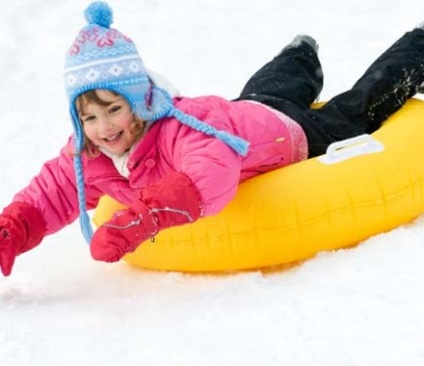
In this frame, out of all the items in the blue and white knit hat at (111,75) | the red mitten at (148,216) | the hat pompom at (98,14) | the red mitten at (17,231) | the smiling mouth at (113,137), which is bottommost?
the red mitten at (17,231)

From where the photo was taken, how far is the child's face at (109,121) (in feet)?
7.63

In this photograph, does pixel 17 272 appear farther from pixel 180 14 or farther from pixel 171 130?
pixel 180 14

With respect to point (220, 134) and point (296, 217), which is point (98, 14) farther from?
point (296, 217)

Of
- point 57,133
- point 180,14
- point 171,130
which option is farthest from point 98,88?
point 180,14

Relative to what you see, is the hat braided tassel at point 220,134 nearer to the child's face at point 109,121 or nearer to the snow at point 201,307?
the child's face at point 109,121

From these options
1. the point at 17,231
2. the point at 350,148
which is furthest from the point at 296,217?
the point at 17,231

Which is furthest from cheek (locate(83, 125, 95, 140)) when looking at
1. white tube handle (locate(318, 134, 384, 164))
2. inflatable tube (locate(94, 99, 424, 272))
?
white tube handle (locate(318, 134, 384, 164))

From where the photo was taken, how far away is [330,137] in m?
2.88

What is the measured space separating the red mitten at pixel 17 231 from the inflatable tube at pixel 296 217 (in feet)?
1.10

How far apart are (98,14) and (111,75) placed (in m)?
0.21

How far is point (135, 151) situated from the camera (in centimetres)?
238

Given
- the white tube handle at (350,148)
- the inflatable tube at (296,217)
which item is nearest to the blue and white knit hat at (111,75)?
the inflatable tube at (296,217)

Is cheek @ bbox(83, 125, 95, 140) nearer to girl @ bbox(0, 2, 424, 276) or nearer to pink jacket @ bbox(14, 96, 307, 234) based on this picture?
girl @ bbox(0, 2, 424, 276)

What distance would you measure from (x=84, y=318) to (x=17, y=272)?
59 centimetres
